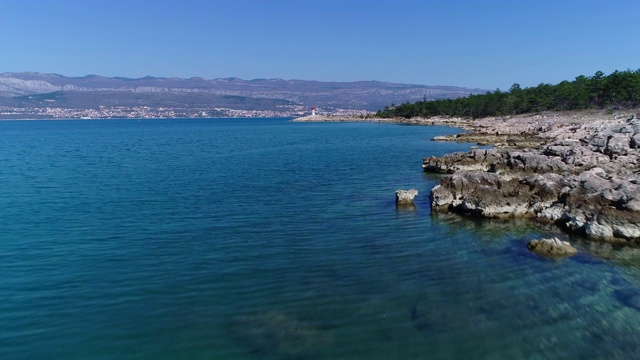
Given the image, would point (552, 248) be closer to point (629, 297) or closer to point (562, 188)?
point (629, 297)

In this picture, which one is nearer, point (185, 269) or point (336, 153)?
point (185, 269)

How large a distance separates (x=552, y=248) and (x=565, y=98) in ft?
425

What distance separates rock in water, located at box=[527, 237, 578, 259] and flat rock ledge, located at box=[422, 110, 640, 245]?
151 inches

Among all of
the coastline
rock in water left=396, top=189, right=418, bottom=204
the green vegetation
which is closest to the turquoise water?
rock in water left=396, top=189, right=418, bottom=204

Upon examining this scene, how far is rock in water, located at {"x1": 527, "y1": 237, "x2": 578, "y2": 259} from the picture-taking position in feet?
70.9

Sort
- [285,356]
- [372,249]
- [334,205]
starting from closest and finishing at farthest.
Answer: [285,356] → [372,249] → [334,205]

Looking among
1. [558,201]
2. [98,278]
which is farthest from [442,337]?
[558,201]

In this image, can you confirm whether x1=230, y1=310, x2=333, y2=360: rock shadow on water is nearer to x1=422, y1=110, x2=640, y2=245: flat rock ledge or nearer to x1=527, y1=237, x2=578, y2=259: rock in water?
x1=527, y1=237, x2=578, y2=259: rock in water

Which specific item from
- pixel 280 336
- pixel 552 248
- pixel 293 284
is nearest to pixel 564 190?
pixel 552 248

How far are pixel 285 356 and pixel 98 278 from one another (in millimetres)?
10488

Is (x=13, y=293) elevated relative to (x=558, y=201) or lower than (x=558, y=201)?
lower

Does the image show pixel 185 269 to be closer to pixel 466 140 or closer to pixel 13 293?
pixel 13 293

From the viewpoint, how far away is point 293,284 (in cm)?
1819

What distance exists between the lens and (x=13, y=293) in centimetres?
1744
